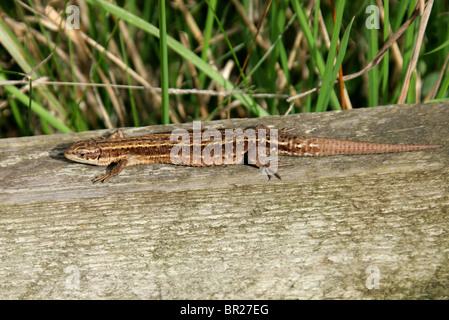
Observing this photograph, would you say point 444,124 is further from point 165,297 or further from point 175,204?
point 165,297

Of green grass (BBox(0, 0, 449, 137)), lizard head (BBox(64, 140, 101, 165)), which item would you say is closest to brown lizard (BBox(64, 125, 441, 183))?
lizard head (BBox(64, 140, 101, 165))

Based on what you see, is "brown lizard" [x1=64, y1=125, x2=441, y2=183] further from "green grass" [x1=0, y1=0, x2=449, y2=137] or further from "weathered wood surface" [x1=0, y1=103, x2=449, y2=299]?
"green grass" [x1=0, y1=0, x2=449, y2=137]

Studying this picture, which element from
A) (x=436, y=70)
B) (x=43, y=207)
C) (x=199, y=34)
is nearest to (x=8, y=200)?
(x=43, y=207)

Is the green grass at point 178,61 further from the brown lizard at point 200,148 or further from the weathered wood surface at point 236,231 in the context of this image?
the weathered wood surface at point 236,231

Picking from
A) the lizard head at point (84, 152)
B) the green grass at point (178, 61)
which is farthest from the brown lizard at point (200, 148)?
the green grass at point (178, 61)

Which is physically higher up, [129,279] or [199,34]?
[199,34]

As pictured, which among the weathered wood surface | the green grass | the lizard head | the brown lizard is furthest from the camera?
the green grass
